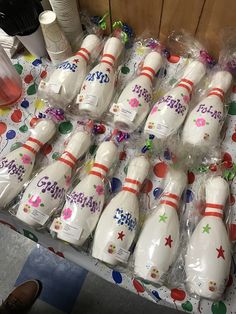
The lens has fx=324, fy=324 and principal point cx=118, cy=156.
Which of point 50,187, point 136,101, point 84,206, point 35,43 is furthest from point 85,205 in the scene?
point 35,43

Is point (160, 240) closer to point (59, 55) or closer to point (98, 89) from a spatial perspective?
point (98, 89)

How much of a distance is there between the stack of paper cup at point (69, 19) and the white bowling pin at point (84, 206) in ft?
1.45

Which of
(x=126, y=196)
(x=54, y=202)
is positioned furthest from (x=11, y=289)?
(x=126, y=196)

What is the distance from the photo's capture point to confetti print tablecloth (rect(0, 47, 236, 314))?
31.9 inches

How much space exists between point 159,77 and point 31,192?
0.55 metres

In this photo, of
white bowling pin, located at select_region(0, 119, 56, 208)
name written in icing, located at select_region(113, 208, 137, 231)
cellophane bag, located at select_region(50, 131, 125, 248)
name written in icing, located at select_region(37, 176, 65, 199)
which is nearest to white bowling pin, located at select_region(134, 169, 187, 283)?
name written in icing, located at select_region(113, 208, 137, 231)

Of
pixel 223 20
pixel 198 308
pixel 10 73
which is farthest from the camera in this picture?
pixel 10 73

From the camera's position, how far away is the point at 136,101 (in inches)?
36.3

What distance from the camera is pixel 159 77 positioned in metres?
1.06

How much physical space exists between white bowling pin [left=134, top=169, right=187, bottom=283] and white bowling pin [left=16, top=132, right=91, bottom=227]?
24 cm

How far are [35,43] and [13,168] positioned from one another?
0.43 m

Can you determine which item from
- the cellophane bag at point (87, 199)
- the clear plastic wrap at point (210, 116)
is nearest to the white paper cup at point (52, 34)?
the cellophane bag at point (87, 199)

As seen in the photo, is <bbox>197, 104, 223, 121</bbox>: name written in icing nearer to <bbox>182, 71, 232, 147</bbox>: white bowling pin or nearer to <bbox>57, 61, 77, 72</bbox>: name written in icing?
<bbox>182, 71, 232, 147</bbox>: white bowling pin

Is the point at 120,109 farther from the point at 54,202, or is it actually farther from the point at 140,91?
the point at 54,202
